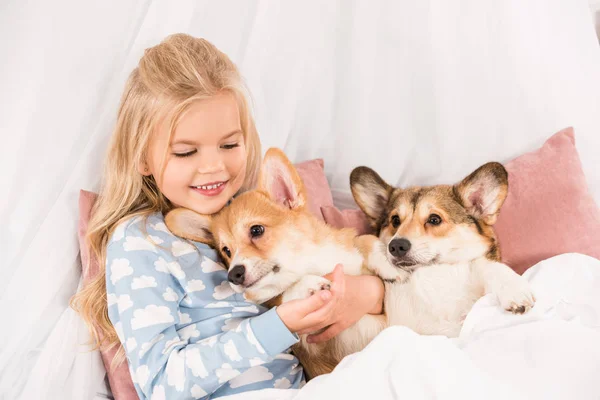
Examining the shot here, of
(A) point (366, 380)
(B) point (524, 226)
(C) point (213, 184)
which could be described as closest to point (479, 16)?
(B) point (524, 226)

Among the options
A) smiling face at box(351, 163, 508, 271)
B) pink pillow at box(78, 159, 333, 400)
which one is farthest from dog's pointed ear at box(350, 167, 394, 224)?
pink pillow at box(78, 159, 333, 400)

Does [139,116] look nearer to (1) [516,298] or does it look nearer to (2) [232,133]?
(2) [232,133]

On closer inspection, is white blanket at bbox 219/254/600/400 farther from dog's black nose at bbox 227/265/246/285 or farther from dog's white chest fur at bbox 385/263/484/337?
dog's black nose at bbox 227/265/246/285

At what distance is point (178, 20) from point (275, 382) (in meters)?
1.13

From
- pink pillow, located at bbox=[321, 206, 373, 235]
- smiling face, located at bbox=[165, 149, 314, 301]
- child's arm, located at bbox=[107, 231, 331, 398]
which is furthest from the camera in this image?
pink pillow, located at bbox=[321, 206, 373, 235]

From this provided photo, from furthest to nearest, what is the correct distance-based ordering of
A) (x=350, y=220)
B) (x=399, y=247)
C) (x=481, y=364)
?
(x=350, y=220) → (x=399, y=247) → (x=481, y=364)

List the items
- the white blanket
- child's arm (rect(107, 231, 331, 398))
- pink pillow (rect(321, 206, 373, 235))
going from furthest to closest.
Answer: pink pillow (rect(321, 206, 373, 235)) < child's arm (rect(107, 231, 331, 398)) < the white blanket

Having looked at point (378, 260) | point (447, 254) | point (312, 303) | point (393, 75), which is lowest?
point (312, 303)

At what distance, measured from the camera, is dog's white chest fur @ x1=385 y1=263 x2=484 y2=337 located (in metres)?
1.45

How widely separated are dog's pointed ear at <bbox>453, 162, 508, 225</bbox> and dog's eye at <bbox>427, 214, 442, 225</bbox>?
106 mm

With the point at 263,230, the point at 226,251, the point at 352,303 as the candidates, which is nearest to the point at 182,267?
the point at 226,251

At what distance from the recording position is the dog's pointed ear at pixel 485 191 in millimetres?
1521

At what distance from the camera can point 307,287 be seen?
4.53ft

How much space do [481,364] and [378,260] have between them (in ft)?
1.33
